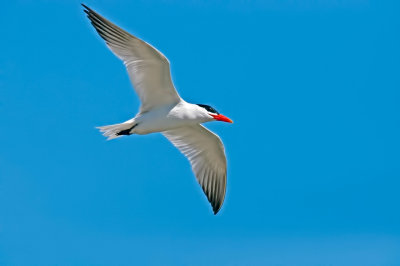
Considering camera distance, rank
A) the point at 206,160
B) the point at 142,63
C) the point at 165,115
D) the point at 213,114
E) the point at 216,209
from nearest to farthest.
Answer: the point at 142,63 < the point at 165,115 < the point at 213,114 < the point at 216,209 < the point at 206,160

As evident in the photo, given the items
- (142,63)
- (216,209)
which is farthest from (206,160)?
(142,63)

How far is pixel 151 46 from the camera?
11.4 m

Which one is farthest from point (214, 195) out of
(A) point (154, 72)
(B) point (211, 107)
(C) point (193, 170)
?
(A) point (154, 72)

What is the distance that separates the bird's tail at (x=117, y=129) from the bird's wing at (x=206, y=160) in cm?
131

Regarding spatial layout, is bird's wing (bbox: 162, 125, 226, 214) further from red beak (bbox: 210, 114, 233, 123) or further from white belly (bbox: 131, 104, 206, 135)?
white belly (bbox: 131, 104, 206, 135)

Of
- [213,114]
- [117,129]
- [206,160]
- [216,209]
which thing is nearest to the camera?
[117,129]

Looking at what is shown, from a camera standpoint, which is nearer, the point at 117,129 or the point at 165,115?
the point at 165,115

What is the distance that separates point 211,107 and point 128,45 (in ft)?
5.74

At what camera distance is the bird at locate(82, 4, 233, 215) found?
11484mm

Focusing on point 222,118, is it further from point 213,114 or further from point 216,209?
point 216,209

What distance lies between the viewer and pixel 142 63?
1168 centimetres

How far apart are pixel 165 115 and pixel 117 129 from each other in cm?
80

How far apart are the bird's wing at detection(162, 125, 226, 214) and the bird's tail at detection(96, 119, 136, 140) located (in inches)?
51.8

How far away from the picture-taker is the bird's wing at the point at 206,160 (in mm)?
13258
